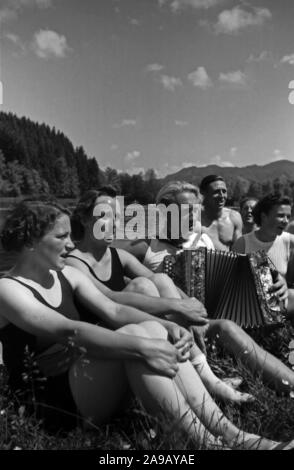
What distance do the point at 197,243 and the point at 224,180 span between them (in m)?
1.14

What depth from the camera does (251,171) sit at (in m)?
4.73

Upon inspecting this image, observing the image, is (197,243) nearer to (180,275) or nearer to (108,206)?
(180,275)

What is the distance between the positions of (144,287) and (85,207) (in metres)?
0.62

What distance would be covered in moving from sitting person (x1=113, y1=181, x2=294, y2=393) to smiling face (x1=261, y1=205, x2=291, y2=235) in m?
0.74

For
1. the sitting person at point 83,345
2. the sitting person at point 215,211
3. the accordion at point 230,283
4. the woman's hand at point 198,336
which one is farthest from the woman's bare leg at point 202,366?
the sitting person at point 215,211

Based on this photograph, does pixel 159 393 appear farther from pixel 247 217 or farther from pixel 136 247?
pixel 247 217

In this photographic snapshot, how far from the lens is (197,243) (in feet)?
10.4

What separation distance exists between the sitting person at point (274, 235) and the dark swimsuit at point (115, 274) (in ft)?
4.14

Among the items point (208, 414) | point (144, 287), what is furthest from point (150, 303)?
point (208, 414)

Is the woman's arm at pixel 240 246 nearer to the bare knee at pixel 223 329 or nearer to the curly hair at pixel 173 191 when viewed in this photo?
the curly hair at pixel 173 191

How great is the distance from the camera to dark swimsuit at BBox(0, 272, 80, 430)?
1.93 metres

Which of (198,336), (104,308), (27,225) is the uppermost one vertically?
(27,225)

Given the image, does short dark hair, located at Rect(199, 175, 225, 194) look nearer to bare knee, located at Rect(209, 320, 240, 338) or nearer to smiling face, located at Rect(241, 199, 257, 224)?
smiling face, located at Rect(241, 199, 257, 224)
